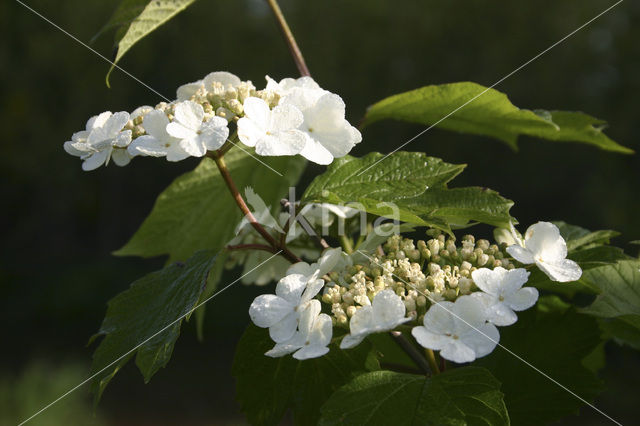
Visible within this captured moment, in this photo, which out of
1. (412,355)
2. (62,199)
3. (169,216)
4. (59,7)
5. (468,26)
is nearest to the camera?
(412,355)

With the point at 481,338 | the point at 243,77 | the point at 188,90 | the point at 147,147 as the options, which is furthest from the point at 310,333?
the point at 243,77

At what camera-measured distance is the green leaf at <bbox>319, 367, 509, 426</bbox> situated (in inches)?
19.3

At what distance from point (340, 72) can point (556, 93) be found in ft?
8.05

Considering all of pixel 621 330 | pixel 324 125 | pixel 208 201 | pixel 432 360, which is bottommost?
pixel 621 330

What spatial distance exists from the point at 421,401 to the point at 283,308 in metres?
0.14

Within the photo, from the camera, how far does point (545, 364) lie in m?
0.66

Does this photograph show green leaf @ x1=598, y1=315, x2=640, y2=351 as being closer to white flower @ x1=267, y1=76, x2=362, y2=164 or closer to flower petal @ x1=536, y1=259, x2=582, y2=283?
flower petal @ x1=536, y1=259, x2=582, y2=283

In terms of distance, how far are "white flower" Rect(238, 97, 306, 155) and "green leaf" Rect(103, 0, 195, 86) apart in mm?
187

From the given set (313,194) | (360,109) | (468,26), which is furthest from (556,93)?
A: (313,194)

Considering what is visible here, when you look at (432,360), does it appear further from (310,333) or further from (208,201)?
(208,201)

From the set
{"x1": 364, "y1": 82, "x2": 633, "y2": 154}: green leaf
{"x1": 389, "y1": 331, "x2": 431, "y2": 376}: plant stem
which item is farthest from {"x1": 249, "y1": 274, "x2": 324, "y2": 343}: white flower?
{"x1": 364, "y1": 82, "x2": 633, "y2": 154}: green leaf

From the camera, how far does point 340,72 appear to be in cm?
732

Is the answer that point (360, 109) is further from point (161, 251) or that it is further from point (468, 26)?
point (161, 251)

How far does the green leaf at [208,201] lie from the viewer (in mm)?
830
